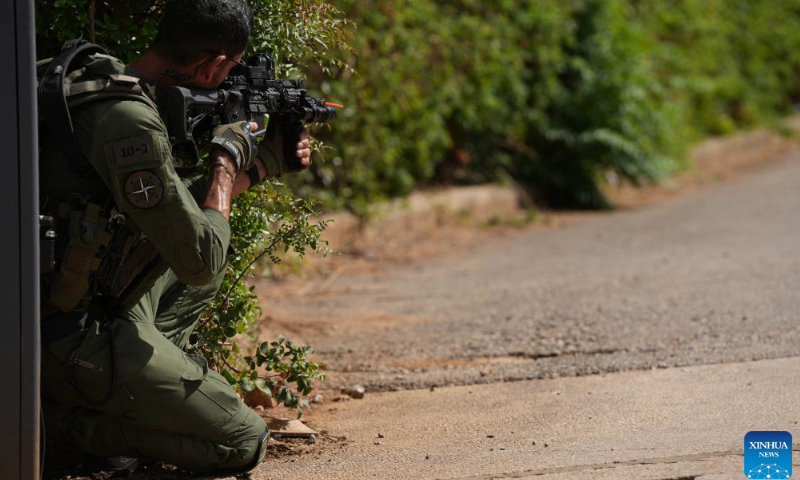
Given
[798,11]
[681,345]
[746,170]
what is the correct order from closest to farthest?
1. [681,345]
2. [746,170]
3. [798,11]

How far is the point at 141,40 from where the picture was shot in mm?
3502

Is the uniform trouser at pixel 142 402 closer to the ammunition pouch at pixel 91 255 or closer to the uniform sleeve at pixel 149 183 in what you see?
the ammunition pouch at pixel 91 255

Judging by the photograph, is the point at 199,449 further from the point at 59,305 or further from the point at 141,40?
the point at 141,40

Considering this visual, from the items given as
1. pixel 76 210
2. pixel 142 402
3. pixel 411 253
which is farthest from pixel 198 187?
pixel 411 253

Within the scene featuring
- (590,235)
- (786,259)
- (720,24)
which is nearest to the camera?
(786,259)

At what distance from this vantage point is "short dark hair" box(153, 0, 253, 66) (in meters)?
2.98

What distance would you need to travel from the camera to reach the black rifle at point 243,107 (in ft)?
9.84

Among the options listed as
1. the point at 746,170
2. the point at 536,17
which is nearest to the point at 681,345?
the point at 536,17

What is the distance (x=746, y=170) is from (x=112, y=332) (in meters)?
10.7

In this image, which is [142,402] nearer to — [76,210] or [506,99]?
[76,210]

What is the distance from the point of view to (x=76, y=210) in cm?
280

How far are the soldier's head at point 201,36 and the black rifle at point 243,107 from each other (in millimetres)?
76

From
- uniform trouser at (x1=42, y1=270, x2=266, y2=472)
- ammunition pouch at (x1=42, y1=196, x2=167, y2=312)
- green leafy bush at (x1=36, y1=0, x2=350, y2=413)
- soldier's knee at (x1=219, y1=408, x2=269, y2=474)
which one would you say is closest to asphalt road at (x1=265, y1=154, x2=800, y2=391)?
green leafy bush at (x1=36, y1=0, x2=350, y2=413)

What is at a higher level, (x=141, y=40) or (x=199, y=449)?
(x=141, y=40)
